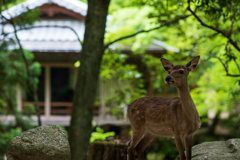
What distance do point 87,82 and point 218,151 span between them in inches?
102

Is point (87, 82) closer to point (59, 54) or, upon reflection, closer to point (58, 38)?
point (59, 54)

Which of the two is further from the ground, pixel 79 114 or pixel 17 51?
pixel 17 51

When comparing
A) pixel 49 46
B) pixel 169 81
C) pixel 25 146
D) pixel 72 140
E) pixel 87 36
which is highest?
pixel 49 46

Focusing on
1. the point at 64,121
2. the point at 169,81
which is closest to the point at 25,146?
the point at 169,81

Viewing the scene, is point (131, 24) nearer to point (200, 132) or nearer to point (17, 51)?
point (17, 51)

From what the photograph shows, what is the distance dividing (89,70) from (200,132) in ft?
34.2

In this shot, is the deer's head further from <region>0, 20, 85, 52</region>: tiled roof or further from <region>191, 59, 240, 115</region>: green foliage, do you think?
<region>0, 20, 85, 52</region>: tiled roof

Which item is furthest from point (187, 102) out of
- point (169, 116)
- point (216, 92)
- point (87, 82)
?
point (216, 92)

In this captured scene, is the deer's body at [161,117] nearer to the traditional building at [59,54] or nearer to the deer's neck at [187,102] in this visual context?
the deer's neck at [187,102]

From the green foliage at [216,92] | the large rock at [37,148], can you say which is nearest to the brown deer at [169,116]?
the large rock at [37,148]

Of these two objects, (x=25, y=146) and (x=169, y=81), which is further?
(x=25, y=146)

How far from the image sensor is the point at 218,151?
379 cm

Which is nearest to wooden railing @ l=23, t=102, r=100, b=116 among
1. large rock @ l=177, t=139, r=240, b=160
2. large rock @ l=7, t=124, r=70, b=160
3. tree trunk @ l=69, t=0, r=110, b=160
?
tree trunk @ l=69, t=0, r=110, b=160

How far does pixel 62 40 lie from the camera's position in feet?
41.0
